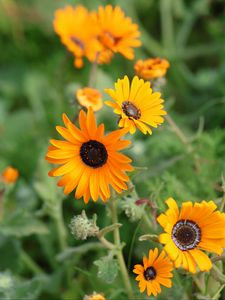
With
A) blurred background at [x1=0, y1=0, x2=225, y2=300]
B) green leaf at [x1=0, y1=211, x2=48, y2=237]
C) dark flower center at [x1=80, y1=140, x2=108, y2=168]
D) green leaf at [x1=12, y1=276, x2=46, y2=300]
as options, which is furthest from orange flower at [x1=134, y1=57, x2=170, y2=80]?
green leaf at [x1=12, y1=276, x2=46, y2=300]

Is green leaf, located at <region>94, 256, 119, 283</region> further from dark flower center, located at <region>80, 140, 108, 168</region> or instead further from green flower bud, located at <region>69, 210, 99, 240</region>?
dark flower center, located at <region>80, 140, 108, 168</region>

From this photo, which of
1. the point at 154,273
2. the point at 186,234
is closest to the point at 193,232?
the point at 186,234

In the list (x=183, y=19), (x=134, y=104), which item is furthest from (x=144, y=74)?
(x=183, y=19)

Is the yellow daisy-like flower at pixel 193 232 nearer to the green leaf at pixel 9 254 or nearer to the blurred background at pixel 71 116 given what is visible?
the blurred background at pixel 71 116

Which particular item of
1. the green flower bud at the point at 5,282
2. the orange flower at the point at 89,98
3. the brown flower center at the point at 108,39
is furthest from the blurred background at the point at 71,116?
the brown flower center at the point at 108,39

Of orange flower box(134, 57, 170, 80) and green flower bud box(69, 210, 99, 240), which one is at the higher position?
orange flower box(134, 57, 170, 80)

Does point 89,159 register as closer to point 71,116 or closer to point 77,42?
point 77,42
